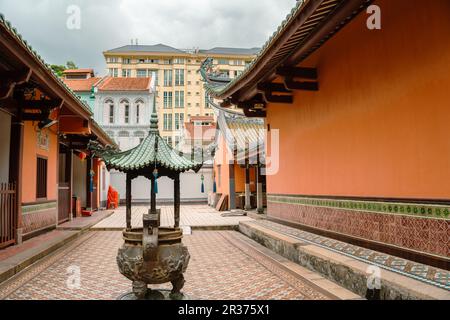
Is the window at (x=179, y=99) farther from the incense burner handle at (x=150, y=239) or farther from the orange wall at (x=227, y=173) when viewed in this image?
the incense burner handle at (x=150, y=239)

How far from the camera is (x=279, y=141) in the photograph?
10.3 m

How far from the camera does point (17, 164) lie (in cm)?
810

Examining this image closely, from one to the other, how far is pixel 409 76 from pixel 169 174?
3.56 metres

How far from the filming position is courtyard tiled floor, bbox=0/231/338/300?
193 inches

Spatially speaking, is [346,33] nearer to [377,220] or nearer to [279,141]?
[377,220]

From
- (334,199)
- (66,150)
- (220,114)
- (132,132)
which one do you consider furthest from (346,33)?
(132,132)

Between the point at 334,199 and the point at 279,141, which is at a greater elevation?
the point at 279,141

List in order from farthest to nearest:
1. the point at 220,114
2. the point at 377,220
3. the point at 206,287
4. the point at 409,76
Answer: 1. the point at 220,114
2. the point at 377,220
3. the point at 206,287
4. the point at 409,76

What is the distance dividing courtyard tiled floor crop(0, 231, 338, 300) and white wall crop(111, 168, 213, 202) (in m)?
17.3

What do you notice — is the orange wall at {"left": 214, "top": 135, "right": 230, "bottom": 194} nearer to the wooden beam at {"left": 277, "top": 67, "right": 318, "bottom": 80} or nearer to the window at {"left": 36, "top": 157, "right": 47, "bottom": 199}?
the window at {"left": 36, "top": 157, "right": 47, "bottom": 199}

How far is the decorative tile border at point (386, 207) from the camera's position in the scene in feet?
14.8

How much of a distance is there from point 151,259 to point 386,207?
11.5 ft

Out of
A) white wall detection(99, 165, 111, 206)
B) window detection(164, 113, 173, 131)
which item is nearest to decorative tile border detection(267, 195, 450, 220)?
white wall detection(99, 165, 111, 206)

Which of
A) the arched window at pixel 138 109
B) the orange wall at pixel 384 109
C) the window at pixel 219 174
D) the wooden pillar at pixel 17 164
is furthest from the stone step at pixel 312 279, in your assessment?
the arched window at pixel 138 109
